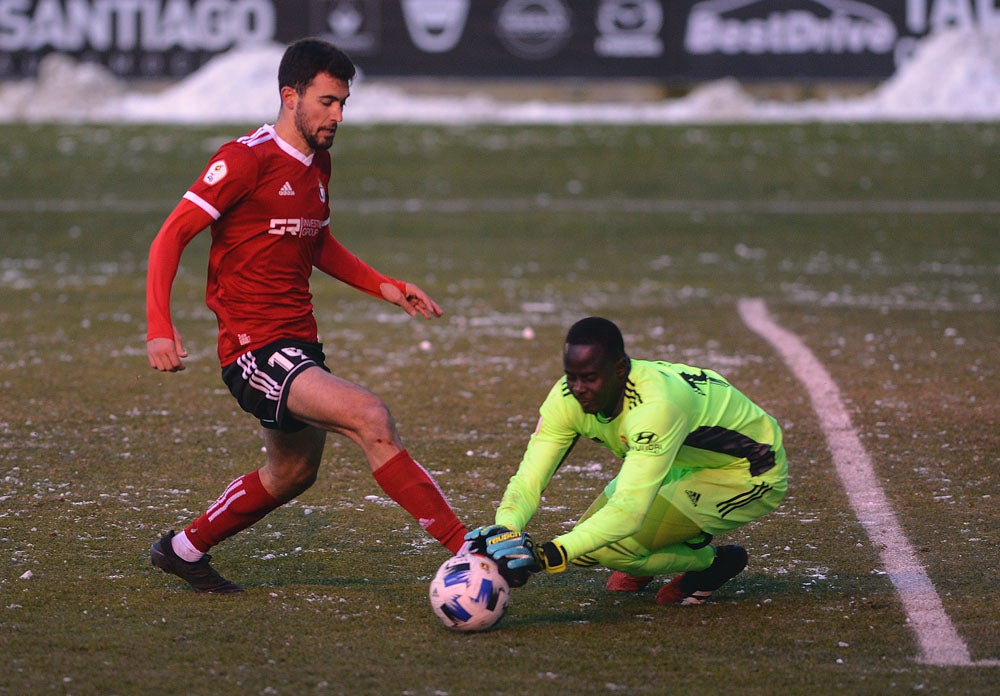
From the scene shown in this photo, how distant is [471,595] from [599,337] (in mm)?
949

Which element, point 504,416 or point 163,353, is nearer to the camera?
point 163,353

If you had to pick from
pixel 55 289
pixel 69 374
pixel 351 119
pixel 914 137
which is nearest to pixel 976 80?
pixel 914 137

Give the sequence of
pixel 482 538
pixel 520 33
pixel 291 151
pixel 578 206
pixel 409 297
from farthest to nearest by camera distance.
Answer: pixel 520 33 < pixel 578 206 < pixel 409 297 < pixel 291 151 < pixel 482 538

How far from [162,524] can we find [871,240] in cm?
1089

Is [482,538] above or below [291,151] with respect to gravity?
below

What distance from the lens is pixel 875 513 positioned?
617 cm

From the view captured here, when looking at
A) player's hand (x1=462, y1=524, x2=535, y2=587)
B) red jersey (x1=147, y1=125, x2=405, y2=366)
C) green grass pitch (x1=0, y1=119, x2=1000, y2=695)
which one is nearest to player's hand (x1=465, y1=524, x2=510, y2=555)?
player's hand (x1=462, y1=524, x2=535, y2=587)

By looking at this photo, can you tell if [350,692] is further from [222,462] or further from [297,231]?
[222,462]

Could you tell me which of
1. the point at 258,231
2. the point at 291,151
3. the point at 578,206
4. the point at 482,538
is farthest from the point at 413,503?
the point at 578,206

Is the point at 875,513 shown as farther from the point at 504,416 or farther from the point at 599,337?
the point at 504,416

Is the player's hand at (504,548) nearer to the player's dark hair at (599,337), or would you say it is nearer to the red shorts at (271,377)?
the player's dark hair at (599,337)

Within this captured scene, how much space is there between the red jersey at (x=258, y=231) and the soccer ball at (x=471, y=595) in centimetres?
108

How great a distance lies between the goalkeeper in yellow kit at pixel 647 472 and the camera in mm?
4598

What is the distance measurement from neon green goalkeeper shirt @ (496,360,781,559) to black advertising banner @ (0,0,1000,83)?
649 inches
